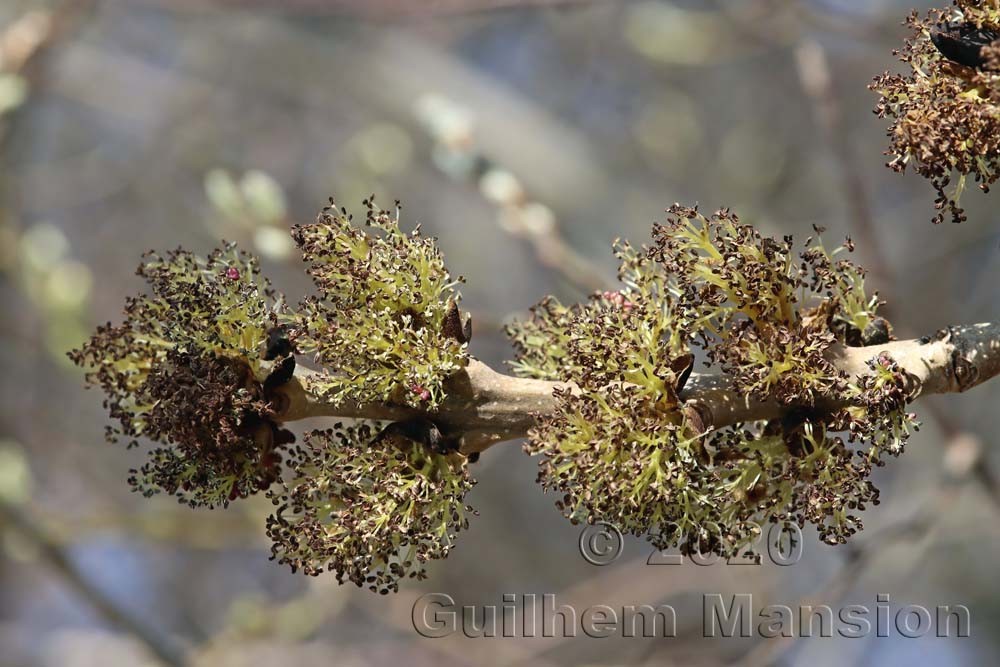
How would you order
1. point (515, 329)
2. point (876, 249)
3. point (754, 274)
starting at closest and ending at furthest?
1. point (754, 274)
2. point (515, 329)
3. point (876, 249)

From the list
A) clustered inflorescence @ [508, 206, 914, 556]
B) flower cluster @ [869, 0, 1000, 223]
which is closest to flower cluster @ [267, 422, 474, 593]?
clustered inflorescence @ [508, 206, 914, 556]

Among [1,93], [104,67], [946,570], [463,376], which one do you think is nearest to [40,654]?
[104,67]

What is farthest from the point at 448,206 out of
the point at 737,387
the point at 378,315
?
the point at 737,387

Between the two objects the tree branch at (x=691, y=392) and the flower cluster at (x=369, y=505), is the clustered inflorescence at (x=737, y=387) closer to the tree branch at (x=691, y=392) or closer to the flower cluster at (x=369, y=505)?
the tree branch at (x=691, y=392)

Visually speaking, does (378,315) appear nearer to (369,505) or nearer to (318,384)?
(318,384)

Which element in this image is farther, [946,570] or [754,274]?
[946,570]

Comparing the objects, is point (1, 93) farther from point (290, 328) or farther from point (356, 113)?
point (356, 113)
